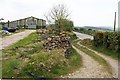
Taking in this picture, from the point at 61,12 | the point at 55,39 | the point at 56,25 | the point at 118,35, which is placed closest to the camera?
the point at 55,39

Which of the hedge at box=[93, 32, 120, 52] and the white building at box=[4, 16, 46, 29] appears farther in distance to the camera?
the white building at box=[4, 16, 46, 29]

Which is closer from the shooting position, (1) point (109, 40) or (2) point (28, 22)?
(1) point (109, 40)

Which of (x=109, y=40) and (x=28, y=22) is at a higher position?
(x=28, y=22)

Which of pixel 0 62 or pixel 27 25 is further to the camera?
pixel 27 25

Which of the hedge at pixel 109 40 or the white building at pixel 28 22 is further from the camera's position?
the white building at pixel 28 22

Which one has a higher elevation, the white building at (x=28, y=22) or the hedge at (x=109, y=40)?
the white building at (x=28, y=22)

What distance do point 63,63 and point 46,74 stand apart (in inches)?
118

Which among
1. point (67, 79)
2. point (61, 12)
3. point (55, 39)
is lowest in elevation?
point (67, 79)

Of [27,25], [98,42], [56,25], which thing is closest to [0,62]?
[98,42]

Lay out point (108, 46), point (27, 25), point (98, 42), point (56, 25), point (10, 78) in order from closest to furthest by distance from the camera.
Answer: point (10, 78)
point (108, 46)
point (98, 42)
point (56, 25)
point (27, 25)

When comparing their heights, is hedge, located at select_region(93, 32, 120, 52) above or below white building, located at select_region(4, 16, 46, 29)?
below

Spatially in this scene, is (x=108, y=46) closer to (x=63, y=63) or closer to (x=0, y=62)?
(x=63, y=63)

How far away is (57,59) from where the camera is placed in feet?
48.4

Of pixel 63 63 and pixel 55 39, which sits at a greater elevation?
pixel 55 39
